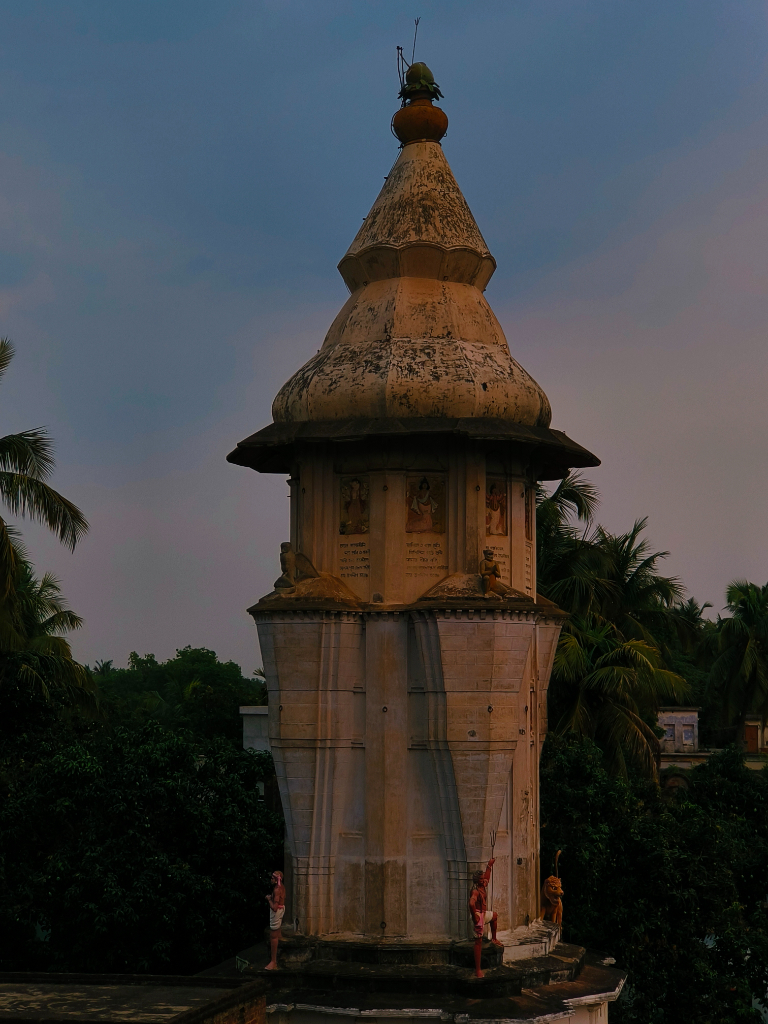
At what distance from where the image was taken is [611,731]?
3103cm

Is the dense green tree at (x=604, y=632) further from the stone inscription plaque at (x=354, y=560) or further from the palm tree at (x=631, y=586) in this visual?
the stone inscription plaque at (x=354, y=560)

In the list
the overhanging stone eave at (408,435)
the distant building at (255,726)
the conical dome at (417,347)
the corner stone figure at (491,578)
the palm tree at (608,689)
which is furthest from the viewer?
the distant building at (255,726)

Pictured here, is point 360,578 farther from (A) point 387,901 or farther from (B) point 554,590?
(B) point 554,590

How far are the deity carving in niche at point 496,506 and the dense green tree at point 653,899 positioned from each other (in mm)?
7139

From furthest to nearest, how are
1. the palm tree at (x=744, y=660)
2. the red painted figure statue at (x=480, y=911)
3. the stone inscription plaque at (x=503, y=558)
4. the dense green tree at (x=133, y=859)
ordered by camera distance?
the palm tree at (x=744, y=660) → the dense green tree at (x=133, y=859) → the stone inscription plaque at (x=503, y=558) → the red painted figure statue at (x=480, y=911)

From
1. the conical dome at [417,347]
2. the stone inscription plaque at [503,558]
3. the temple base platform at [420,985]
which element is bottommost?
the temple base platform at [420,985]

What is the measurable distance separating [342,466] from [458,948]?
714 centimetres

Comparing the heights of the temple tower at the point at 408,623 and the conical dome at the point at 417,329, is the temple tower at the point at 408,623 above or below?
below

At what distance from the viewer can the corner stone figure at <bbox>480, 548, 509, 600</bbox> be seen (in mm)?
17609

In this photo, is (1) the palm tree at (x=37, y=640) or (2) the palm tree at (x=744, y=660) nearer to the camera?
(1) the palm tree at (x=37, y=640)

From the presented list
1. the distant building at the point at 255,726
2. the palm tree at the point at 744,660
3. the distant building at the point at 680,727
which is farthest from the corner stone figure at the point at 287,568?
the palm tree at the point at 744,660

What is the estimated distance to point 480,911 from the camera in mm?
16609

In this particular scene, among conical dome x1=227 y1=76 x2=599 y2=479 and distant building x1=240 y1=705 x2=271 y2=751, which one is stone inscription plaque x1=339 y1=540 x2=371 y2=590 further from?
distant building x1=240 y1=705 x2=271 y2=751

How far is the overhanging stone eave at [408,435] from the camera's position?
17812 millimetres
